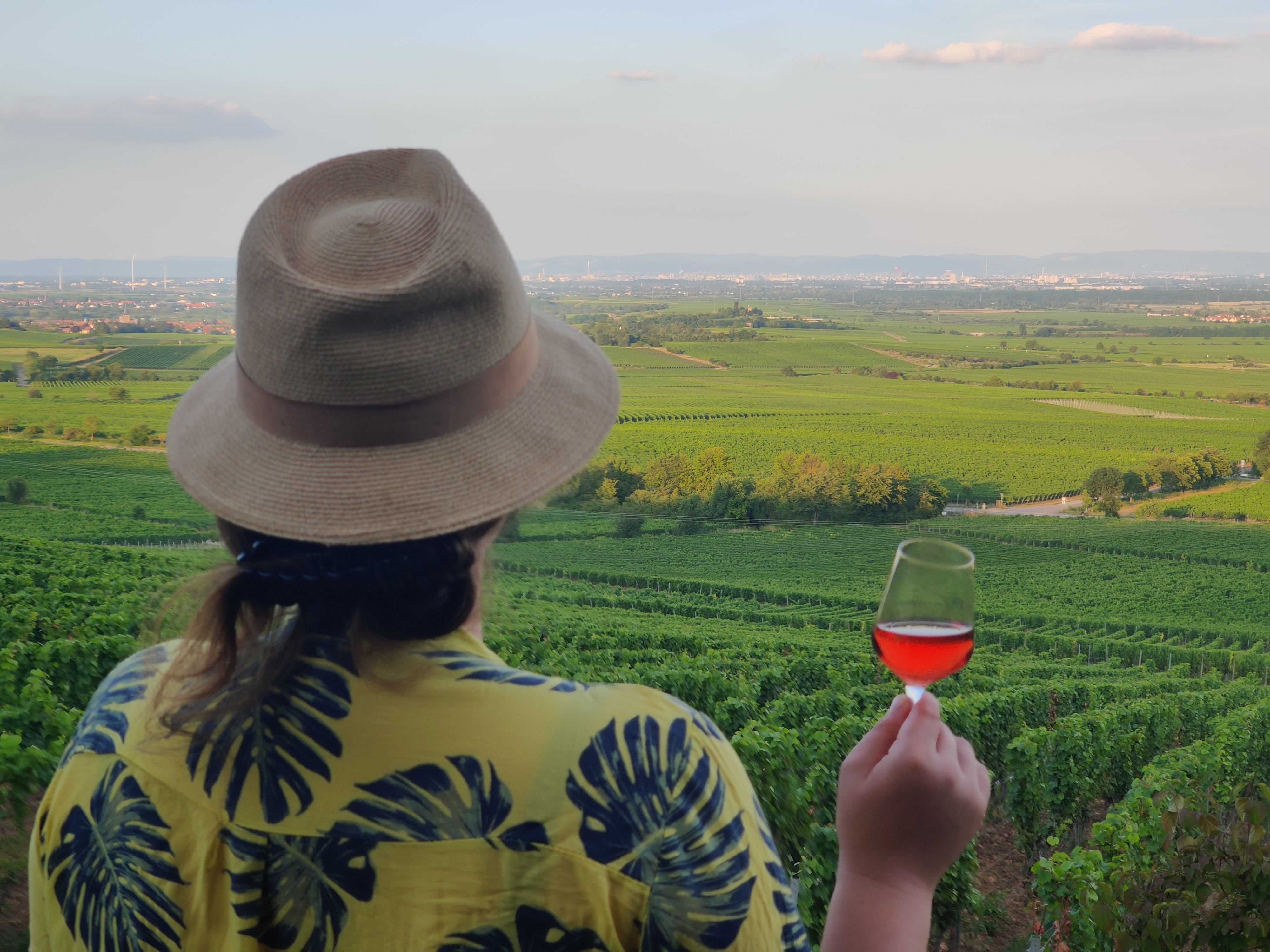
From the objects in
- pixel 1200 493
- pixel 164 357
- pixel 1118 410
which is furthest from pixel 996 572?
Answer: pixel 164 357

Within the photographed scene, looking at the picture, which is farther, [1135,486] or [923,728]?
[1135,486]

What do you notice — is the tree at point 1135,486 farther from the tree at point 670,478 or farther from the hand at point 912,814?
the hand at point 912,814

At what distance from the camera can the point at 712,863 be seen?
0.83 meters

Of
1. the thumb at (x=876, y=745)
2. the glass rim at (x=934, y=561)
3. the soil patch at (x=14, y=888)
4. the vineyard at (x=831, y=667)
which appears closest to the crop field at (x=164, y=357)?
the vineyard at (x=831, y=667)

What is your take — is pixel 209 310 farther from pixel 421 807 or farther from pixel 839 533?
pixel 421 807

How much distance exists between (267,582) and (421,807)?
0.93ft

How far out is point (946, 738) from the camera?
1.03m

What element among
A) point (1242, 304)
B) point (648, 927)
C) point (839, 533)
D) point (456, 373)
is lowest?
point (839, 533)

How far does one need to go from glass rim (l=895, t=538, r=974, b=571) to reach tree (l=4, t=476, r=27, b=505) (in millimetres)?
42731

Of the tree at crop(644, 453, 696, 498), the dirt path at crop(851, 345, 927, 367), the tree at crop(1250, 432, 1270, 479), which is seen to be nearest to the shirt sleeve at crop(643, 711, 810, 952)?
the tree at crop(644, 453, 696, 498)

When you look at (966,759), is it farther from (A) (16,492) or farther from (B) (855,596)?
(A) (16,492)

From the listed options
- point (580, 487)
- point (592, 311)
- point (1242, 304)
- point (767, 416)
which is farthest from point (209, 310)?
point (1242, 304)

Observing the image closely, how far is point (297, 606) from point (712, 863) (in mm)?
492

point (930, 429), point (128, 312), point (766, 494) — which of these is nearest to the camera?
point (766, 494)
